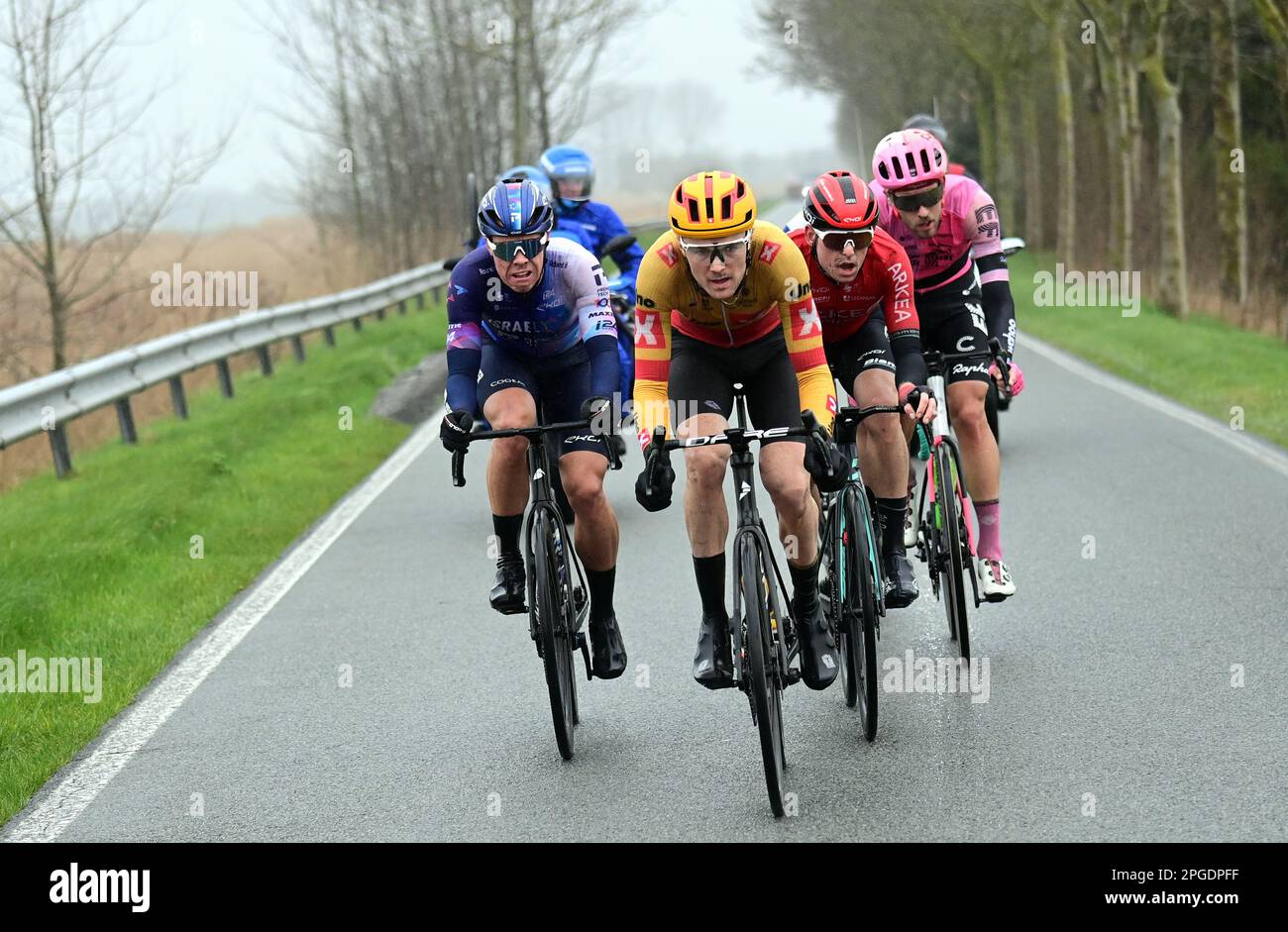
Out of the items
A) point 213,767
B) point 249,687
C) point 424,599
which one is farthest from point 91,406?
point 213,767

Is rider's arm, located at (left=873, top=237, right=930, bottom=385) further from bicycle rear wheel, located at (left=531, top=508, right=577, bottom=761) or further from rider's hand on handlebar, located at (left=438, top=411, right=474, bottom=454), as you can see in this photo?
rider's hand on handlebar, located at (left=438, top=411, right=474, bottom=454)

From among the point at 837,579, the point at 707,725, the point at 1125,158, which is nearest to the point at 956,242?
the point at 837,579

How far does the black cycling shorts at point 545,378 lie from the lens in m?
6.79

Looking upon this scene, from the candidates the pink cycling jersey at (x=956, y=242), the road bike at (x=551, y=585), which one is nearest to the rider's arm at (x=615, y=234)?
the pink cycling jersey at (x=956, y=242)

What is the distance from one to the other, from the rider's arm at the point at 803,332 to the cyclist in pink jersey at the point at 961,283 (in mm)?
1208

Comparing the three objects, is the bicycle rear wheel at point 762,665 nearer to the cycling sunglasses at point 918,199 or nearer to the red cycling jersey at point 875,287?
the red cycling jersey at point 875,287

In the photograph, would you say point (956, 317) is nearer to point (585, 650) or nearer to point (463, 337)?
point (463, 337)

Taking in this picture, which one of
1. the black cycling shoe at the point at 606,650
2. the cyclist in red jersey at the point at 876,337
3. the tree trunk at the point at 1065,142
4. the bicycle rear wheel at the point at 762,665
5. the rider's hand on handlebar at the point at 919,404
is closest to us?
the bicycle rear wheel at the point at 762,665

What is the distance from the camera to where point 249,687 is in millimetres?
7070

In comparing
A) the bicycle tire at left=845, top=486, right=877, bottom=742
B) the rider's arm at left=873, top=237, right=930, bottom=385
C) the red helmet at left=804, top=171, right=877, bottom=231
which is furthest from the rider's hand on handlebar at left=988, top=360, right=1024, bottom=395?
the bicycle tire at left=845, top=486, right=877, bottom=742

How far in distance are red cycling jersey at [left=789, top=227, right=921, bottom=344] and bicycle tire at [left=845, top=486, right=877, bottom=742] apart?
972 mm

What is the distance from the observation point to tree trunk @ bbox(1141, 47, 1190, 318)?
23.5m

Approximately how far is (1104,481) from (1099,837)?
253 inches
